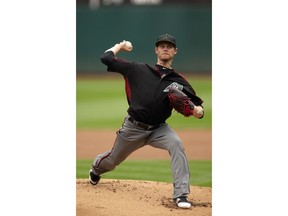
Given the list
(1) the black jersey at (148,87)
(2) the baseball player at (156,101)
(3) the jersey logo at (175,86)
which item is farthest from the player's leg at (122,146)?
(3) the jersey logo at (175,86)

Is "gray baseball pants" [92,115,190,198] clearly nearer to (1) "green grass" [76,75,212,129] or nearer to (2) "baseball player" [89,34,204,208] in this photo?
(2) "baseball player" [89,34,204,208]

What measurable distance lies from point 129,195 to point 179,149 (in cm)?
48

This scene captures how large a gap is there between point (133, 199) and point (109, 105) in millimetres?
2325

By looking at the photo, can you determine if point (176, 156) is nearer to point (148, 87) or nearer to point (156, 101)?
point (156, 101)

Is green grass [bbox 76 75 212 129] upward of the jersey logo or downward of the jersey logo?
downward

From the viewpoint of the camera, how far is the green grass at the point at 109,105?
3.31 metres

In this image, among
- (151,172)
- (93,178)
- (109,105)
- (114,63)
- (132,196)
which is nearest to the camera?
(114,63)

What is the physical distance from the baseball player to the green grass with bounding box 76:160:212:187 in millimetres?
228

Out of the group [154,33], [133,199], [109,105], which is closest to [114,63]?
[133,199]

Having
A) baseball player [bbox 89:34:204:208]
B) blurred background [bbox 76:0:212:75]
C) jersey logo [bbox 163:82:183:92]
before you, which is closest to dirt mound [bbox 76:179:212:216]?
baseball player [bbox 89:34:204:208]

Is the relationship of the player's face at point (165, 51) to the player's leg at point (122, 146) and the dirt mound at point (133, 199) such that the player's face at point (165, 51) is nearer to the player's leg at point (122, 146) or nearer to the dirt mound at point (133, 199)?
the player's leg at point (122, 146)

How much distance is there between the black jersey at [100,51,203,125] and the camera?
3459 millimetres

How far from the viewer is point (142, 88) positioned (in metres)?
3.50

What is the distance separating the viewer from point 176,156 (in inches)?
137
